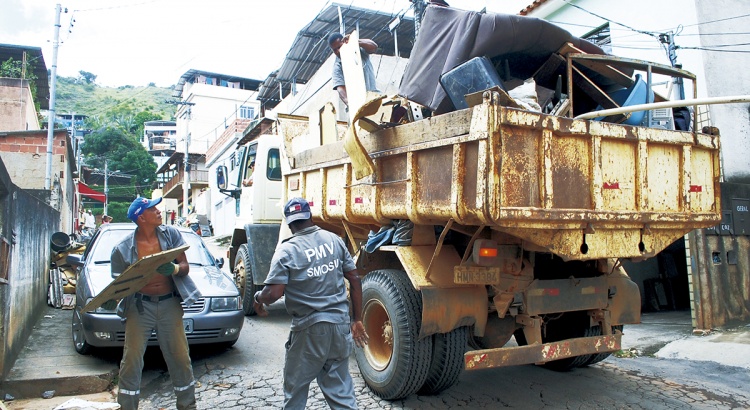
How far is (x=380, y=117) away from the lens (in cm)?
498

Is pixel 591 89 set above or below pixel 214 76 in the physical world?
below

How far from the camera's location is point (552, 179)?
3.38 m

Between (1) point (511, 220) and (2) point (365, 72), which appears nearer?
(1) point (511, 220)

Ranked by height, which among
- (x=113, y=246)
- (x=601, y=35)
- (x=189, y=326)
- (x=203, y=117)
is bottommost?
(x=189, y=326)

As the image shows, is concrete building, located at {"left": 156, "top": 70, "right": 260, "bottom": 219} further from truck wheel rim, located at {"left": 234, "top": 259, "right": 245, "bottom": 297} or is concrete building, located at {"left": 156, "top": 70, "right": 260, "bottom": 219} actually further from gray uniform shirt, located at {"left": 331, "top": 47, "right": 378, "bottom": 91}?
gray uniform shirt, located at {"left": 331, "top": 47, "right": 378, "bottom": 91}

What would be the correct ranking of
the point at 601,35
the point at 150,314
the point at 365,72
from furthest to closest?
the point at 601,35, the point at 365,72, the point at 150,314

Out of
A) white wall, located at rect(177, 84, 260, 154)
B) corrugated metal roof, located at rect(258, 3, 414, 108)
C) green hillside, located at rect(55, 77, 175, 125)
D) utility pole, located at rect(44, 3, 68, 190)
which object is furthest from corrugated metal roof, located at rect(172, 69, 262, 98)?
utility pole, located at rect(44, 3, 68, 190)

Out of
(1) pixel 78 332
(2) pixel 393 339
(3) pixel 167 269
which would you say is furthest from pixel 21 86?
(2) pixel 393 339

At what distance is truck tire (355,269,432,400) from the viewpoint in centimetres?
389

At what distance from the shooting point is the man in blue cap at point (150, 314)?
11.8 ft

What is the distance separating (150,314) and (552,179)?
9.52 feet

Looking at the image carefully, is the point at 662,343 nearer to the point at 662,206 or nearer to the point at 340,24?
the point at 662,206

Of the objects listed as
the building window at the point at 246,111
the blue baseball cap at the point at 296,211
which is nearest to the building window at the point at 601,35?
the blue baseball cap at the point at 296,211

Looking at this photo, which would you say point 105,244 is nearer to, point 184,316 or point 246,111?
point 184,316
